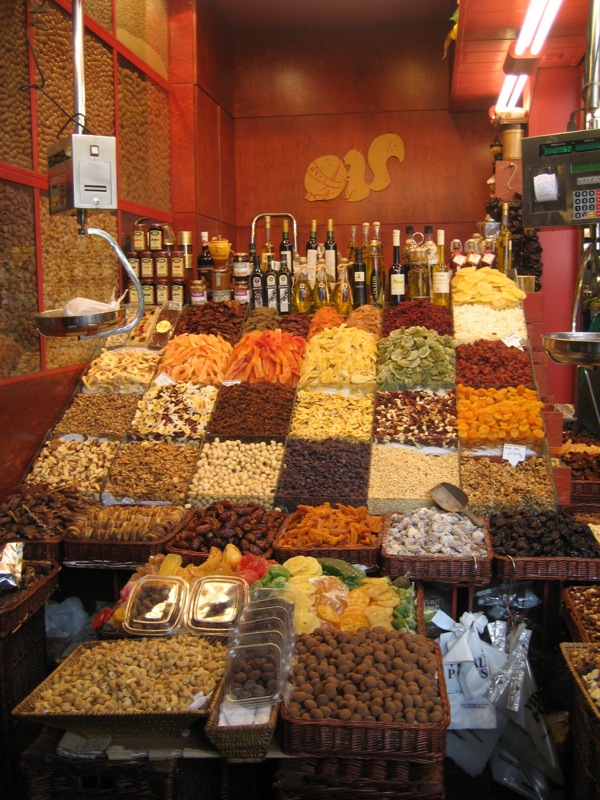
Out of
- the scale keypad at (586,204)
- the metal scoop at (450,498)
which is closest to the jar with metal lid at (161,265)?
the metal scoop at (450,498)

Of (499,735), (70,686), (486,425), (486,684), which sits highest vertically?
(486,425)

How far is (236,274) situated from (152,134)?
68.5 inches

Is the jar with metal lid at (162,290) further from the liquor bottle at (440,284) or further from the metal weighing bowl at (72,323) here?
the metal weighing bowl at (72,323)

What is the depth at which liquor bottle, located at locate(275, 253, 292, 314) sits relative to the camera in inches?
191

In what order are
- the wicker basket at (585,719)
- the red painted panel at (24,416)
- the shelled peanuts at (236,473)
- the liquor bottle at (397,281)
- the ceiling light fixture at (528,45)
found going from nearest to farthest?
the wicker basket at (585,719)
the shelled peanuts at (236,473)
the red painted panel at (24,416)
the ceiling light fixture at (528,45)
the liquor bottle at (397,281)

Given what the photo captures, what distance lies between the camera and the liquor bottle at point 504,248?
494 centimetres

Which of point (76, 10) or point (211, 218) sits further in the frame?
point (211, 218)

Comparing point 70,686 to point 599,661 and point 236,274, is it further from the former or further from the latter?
point 236,274

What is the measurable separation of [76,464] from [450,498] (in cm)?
183

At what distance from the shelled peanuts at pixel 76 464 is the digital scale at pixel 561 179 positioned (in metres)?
2.30

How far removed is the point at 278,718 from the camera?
207cm

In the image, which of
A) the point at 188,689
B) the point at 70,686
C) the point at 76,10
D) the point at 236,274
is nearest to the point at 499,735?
the point at 188,689

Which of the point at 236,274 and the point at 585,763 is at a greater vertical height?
the point at 236,274

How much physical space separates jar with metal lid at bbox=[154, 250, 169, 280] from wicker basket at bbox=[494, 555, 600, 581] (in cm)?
310
